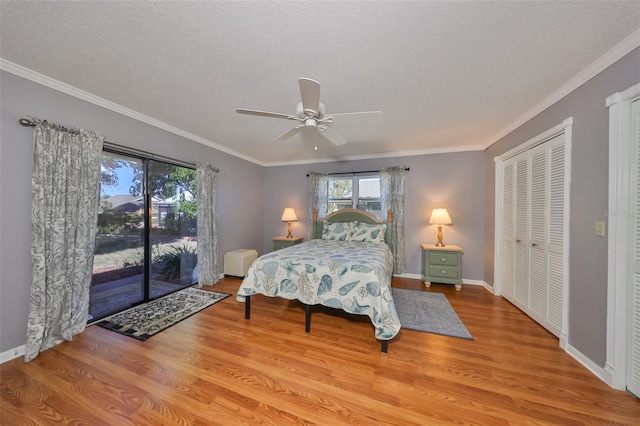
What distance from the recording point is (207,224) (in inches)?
146

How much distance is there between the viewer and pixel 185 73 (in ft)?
6.28

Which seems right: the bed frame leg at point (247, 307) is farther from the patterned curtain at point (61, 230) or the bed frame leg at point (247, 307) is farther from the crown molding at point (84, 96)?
the crown molding at point (84, 96)

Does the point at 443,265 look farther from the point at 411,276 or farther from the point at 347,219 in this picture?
the point at 347,219

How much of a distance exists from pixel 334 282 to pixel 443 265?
2.40m

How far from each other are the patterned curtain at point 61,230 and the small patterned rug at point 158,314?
0.33 metres

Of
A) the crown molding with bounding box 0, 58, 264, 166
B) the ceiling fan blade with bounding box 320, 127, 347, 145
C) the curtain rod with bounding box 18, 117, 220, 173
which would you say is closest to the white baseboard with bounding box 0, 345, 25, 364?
the curtain rod with bounding box 18, 117, 220, 173

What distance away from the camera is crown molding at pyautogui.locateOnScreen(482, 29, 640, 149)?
1.48 m

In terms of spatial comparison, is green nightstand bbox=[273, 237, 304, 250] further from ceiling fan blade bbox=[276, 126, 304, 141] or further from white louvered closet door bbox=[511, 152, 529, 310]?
white louvered closet door bbox=[511, 152, 529, 310]

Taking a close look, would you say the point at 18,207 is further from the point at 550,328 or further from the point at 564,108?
the point at 550,328

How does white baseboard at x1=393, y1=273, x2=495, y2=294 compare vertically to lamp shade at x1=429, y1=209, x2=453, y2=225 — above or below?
below

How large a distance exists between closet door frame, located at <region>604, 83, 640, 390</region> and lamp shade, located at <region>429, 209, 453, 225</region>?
6.89 feet

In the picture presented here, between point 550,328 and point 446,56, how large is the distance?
2937mm

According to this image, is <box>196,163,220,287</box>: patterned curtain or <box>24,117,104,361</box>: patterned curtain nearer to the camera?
<box>24,117,104,361</box>: patterned curtain

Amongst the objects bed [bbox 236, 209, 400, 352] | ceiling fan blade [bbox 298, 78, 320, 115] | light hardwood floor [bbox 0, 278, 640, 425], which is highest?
ceiling fan blade [bbox 298, 78, 320, 115]
